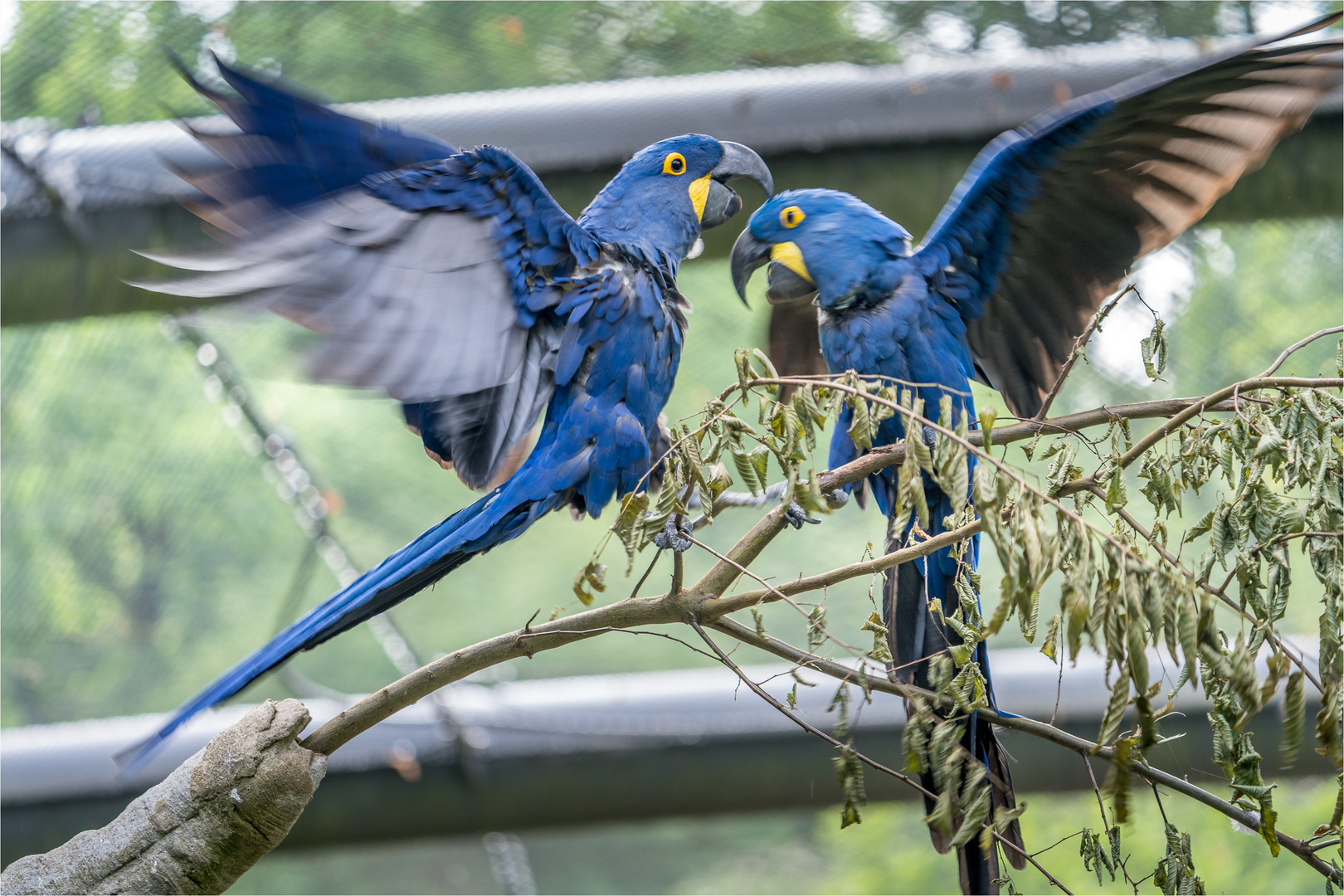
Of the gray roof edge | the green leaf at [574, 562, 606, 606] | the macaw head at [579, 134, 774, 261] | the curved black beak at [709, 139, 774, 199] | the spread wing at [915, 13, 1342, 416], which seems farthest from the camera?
the gray roof edge

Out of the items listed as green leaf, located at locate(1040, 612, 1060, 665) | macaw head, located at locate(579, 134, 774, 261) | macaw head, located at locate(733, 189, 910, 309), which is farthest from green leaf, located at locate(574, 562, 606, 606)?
macaw head, located at locate(733, 189, 910, 309)

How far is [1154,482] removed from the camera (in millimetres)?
1054

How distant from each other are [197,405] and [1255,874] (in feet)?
11.8

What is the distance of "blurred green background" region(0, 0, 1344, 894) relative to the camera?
250 centimetres

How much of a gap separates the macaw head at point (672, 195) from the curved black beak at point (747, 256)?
0.22ft

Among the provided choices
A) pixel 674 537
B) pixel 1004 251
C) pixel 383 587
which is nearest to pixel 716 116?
pixel 1004 251


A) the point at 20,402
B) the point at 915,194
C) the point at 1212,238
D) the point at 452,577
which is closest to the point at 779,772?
the point at 452,577

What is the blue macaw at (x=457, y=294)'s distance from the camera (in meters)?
1.19

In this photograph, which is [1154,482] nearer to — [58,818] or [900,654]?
[900,654]

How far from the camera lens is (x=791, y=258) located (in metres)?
1.71

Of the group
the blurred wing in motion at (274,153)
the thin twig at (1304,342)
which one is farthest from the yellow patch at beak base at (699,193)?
the thin twig at (1304,342)

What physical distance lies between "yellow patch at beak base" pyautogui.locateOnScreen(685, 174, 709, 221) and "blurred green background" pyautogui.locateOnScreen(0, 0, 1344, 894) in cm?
84

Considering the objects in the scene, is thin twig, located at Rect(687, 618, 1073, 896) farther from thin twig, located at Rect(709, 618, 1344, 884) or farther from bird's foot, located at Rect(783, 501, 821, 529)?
bird's foot, located at Rect(783, 501, 821, 529)

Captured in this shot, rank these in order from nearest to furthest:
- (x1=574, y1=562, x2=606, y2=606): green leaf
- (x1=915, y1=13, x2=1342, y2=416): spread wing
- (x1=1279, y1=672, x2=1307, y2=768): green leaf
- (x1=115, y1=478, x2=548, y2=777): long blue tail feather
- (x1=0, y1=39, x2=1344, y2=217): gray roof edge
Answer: (x1=1279, y1=672, x2=1307, y2=768): green leaf < (x1=574, y1=562, x2=606, y2=606): green leaf < (x1=115, y1=478, x2=548, y2=777): long blue tail feather < (x1=915, y1=13, x2=1342, y2=416): spread wing < (x1=0, y1=39, x2=1344, y2=217): gray roof edge
